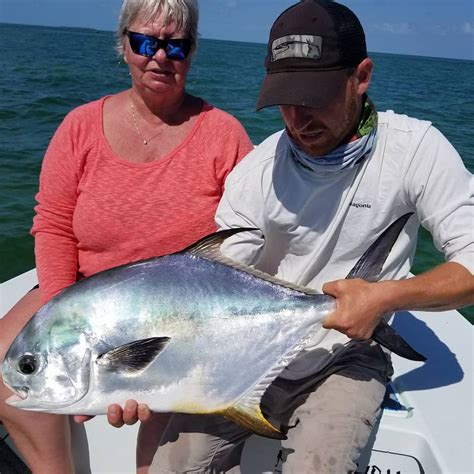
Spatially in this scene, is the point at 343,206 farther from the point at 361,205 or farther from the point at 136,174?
the point at 136,174

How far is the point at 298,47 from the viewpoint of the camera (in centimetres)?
165

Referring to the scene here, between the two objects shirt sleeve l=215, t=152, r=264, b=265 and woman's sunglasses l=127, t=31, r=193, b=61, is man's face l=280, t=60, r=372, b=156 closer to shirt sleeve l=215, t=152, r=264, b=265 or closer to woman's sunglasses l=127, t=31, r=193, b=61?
shirt sleeve l=215, t=152, r=264, b=265

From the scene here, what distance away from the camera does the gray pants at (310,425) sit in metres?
A: 1.64

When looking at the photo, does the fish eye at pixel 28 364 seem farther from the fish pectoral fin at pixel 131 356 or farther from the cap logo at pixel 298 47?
the cap logo at pixel 298 47

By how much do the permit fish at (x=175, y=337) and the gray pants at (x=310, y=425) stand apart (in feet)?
0.64

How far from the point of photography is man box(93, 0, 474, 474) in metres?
1.61

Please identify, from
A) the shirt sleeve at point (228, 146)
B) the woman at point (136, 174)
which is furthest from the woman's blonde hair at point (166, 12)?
the shirt sleeve at point (228, 146)

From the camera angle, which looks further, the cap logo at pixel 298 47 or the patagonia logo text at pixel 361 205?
the patagonia logo text at pixel 361 205

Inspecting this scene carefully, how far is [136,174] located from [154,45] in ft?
1.50

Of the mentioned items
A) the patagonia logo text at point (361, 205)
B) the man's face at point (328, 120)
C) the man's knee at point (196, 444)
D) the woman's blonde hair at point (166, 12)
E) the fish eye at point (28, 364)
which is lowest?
the man's knee at point (196, 444)

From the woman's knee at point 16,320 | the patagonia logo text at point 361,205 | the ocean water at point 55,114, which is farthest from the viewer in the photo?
the ocean water at point 55,114

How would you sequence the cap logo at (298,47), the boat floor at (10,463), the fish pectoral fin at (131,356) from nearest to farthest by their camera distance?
the fish pectoral fin at (131,356)
the cap logo at (298,47)
the boat floor at (10,463)

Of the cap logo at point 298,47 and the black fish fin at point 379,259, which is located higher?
the cap logo at point 298,47

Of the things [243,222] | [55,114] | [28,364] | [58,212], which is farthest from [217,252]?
[55,114]
